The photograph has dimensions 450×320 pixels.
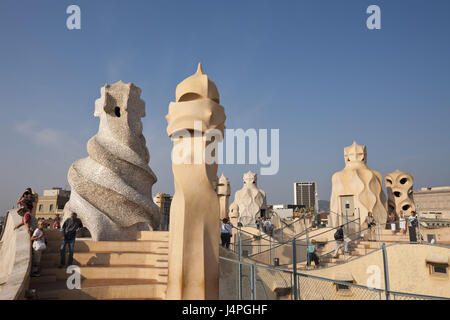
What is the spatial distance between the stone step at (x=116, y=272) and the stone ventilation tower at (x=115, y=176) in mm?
1403

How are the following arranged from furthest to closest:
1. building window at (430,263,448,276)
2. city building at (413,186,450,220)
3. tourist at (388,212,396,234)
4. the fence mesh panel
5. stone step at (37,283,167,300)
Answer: city building at (413,186,450,220), tourist at (388,212,396,234), building window at (430,263,448,276), the fence mesh panel, stone step at (37,283,167,300)

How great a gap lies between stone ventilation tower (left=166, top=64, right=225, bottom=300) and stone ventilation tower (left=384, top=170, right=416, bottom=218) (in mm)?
19086

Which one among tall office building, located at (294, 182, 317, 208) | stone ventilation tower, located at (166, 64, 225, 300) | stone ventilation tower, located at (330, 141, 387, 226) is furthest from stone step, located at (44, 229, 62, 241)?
tall office building, located at (294, 182, 317, 208)

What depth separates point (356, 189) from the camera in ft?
53.7

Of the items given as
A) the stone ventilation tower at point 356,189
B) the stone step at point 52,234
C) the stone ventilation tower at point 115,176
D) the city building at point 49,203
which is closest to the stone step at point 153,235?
the stone ventilation tower at point 115,176

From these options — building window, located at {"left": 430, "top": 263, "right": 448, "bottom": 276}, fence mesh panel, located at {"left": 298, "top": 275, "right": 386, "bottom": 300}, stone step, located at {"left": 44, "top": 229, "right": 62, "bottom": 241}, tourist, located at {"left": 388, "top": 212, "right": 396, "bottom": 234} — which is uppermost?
tourist, located at {"left": 388, "top": 212, "right": 396, "bottom": 234}

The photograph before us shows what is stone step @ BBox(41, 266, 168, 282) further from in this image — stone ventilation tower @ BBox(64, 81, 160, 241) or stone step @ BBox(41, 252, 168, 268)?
stone ventilation tower @ BBox(64, 81, 160, 241)

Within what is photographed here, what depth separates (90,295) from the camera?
498 cm

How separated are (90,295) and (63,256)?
1239 millimetres

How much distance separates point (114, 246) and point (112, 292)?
5.65ft

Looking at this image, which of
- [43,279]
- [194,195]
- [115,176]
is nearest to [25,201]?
[43,279]

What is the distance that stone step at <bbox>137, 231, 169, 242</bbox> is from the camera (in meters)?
7.35

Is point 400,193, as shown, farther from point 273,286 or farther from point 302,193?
point 302,193
